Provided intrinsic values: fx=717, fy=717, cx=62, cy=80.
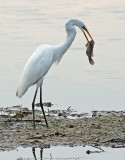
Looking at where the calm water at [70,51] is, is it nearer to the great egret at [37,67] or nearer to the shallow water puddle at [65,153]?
the great egret at [37,67]

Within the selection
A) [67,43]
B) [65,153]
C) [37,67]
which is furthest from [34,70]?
[65,153]

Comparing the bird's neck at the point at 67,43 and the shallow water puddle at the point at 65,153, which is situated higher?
the bird's neck at the point at 67,43

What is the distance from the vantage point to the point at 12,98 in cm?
1299

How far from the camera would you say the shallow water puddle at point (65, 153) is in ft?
28.6

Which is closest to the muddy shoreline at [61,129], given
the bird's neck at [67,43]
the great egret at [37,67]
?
the great egret at [37,67]

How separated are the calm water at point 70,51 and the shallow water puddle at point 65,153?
3.11 meters

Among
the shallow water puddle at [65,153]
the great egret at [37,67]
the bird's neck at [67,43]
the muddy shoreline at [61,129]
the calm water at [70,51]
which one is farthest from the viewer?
the calm water at [70,51]

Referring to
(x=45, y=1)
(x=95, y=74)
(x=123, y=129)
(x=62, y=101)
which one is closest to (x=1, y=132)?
(x=123, y=129)

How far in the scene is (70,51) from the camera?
54.8 feet

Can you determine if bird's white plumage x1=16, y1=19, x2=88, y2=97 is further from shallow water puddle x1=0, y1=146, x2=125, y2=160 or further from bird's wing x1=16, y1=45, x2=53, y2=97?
shallow water puddle x1=0, y1=146, x2=125, y2=160

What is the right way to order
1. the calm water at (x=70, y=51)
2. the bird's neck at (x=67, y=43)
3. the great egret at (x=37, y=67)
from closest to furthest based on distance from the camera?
1. the great egret at (x=37, y=67)
2. the bird's neck at (x=67, y=43)
3. the calm water at (x=70, y=51)

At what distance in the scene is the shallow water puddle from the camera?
28.6 feet

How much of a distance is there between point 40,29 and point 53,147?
10519 mm

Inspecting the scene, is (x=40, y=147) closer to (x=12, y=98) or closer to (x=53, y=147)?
(x=53, y=147)
